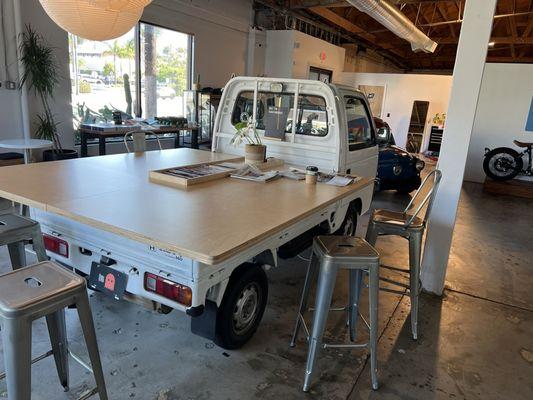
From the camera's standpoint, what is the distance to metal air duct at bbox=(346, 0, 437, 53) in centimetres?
599

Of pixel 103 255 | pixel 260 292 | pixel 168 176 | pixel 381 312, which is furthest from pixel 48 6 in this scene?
pixel 381 312

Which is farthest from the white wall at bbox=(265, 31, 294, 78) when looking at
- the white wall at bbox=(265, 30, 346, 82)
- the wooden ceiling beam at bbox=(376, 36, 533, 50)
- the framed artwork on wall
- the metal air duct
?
the wooden ceiling beam at bbox=(376, 36, 533, 50)

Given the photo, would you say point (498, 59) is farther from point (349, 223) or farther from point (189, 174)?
point (189, 174)

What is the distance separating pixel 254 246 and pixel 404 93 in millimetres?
11108

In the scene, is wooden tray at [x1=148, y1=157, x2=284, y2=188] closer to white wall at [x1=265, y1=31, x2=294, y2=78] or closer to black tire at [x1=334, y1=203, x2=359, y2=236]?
black tire at [x1=334, y1=203, x2=359, y2=236]

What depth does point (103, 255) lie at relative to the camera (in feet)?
6.27

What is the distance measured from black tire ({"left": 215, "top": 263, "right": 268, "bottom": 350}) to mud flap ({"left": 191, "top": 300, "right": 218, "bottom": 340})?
0.03 m

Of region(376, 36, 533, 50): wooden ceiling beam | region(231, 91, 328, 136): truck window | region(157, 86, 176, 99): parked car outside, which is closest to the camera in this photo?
region(231, 91, 328, 136): truck window

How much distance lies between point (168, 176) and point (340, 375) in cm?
154

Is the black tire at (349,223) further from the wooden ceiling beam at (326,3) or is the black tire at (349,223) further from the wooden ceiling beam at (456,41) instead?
the wooden ceiling beam at (456,41)

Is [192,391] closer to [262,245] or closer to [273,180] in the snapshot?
[262,245]

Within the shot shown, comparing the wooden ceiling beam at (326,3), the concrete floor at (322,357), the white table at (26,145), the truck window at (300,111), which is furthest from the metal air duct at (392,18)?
the white table at (26,145)

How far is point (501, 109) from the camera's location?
26.4ft

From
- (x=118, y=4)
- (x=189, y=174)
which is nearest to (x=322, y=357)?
(x=189, y=174)
